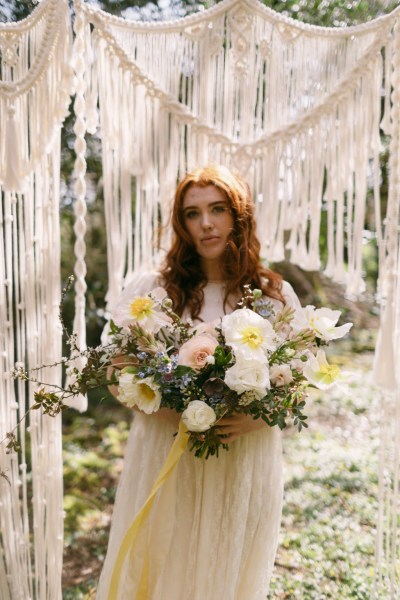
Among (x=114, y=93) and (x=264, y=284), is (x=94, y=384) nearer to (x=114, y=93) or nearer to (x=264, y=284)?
(x=264, y=284)

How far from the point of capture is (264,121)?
167cm

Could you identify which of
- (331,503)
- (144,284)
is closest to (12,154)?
(144,284)

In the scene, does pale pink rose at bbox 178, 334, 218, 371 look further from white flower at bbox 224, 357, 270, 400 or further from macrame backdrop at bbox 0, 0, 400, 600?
macrame backdrop at bbox 0, 0, 400, 600

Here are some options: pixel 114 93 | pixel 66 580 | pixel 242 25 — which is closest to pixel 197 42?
pixel 242 25

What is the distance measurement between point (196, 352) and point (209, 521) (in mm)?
487

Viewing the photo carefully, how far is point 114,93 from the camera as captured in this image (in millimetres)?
1539

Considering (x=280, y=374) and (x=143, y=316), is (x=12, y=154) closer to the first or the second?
(x=143, y=316)

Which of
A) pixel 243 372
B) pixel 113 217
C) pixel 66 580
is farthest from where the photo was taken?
pixel 66 580

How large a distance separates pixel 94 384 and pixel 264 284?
1.94 ft

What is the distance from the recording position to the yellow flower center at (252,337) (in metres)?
1.04

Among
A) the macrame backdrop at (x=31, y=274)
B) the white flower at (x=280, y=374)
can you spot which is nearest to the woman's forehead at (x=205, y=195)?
the macrame backdrop at (x=31, y=274)

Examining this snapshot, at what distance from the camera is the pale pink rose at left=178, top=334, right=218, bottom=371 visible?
104 cm

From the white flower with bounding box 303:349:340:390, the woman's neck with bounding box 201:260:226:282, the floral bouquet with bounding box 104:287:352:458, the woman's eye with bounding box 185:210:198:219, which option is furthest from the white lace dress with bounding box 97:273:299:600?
the woman's eye with bounding box 185:210:198:219

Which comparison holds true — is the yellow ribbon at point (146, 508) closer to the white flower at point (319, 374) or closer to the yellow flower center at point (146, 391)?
the yellow flower center at point (146, 391)
